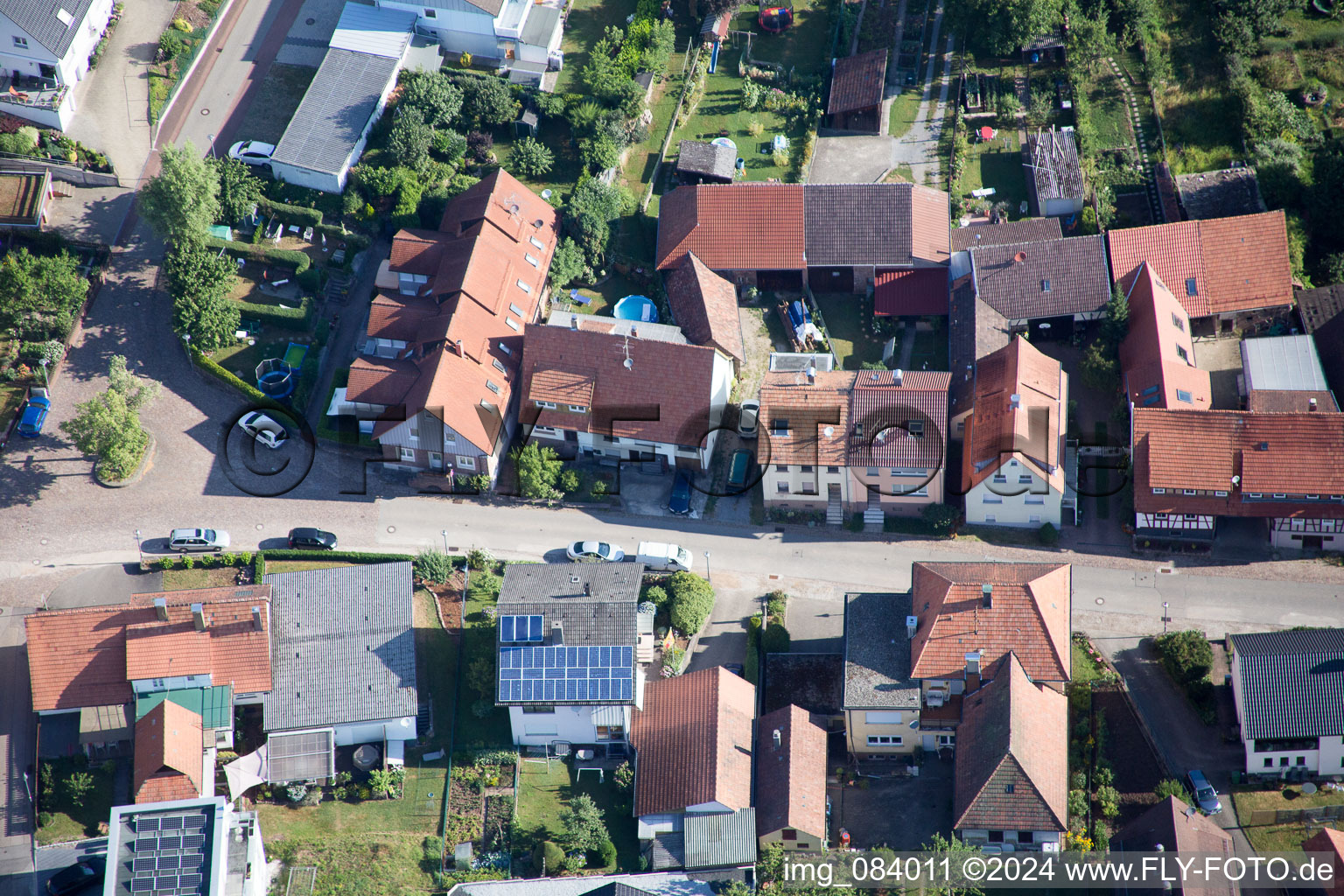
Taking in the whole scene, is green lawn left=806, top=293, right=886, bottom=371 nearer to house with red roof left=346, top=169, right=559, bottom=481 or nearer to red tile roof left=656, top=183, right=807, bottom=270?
red tile roof left=656, top=183, right=807, bottom=270

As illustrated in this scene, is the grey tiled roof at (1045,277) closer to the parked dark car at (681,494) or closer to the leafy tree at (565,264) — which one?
the parked dark car at (681,494)

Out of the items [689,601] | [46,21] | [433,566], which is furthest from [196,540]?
[46,21]

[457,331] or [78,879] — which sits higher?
[457,331]

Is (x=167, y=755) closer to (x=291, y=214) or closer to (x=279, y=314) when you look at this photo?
(x=279, y=314)

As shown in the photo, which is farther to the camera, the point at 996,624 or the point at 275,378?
the point at 275,378

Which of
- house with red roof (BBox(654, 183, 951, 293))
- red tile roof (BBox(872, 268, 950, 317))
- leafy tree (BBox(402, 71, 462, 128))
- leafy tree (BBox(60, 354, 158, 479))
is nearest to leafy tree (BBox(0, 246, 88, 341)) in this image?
leafy tree (BBox(60, 354, 158, 479))

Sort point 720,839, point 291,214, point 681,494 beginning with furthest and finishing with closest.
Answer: point 291,214 → point 681,494 → point 720,839

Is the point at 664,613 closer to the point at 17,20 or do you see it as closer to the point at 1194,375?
the point at 1194,375
